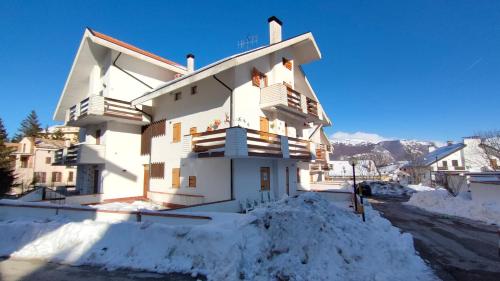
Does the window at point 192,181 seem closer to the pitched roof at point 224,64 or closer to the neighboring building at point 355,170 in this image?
the pitched roof at point 224,64

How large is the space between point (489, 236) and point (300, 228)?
10631mm

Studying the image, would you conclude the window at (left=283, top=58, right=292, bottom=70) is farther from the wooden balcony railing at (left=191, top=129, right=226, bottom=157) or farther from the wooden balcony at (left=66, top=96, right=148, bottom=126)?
the wooden balcony at (left=66, top=96, right=148, bottom=126)

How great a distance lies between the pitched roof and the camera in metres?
15.5

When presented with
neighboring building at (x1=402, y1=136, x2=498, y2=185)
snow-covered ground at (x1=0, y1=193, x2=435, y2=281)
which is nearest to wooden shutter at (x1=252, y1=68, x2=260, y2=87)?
snow-covered ground at (x1=0, y1=193, x2=435, y2=281)

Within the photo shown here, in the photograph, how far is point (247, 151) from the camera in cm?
1444

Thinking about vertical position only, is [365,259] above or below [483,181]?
below

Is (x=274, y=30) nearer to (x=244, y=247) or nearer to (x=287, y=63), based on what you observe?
(x=287, y=63)

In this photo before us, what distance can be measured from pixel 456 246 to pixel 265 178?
11.1 m

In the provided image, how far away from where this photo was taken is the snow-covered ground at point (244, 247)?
7246mm

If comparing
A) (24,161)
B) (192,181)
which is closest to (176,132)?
(192,181)

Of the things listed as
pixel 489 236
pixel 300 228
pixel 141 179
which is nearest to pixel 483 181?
pixel 489 236

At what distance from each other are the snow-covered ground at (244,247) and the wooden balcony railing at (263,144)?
225 inches

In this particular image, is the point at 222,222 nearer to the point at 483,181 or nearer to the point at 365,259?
the point at 365,259

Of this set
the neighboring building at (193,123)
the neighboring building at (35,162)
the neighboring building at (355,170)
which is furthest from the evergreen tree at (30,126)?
the neighboring building at (355,170)
